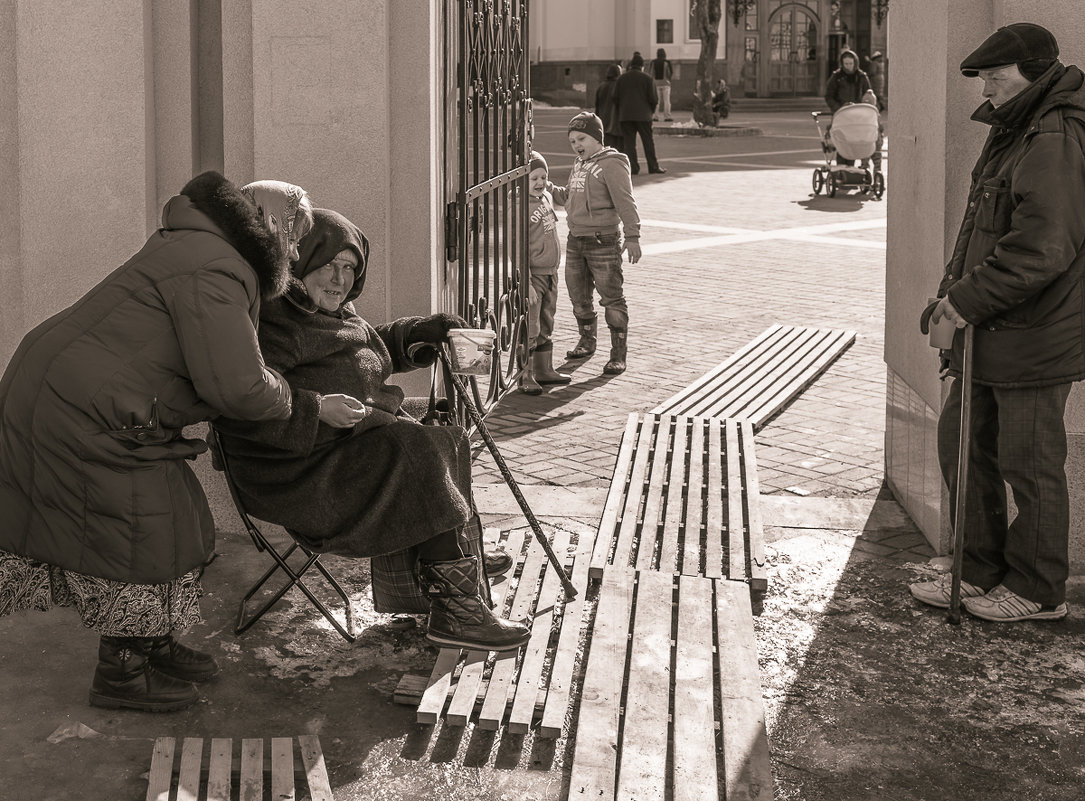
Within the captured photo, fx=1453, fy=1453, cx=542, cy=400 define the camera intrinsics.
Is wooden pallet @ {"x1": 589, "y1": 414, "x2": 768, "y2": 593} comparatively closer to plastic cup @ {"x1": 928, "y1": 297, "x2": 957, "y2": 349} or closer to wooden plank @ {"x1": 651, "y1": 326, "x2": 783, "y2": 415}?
wooden plank @ {"x1": 651, "y1": 326, "x2": 783, "y2": 415}

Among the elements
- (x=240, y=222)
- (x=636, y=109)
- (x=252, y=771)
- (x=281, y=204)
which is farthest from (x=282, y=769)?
(x=636, y=109)

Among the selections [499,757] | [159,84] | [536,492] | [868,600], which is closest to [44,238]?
[159,84]

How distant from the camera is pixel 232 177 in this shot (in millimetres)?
5477

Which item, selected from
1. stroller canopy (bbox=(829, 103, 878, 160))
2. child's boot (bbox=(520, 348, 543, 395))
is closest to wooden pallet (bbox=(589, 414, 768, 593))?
child's boot (bbox=(520, 348, 543, 395))

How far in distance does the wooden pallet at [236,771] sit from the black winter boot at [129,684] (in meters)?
0.27

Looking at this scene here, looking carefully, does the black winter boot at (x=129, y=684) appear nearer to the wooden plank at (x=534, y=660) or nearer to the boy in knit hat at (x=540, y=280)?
the wooden plank at (x=534, y=660)

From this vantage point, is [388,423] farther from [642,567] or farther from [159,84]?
[159,84]

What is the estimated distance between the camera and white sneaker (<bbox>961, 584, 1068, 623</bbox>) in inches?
190

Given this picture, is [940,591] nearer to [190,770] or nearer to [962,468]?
[962,468]

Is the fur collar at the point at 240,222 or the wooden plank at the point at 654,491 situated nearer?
the fur collar at the point at 240,222

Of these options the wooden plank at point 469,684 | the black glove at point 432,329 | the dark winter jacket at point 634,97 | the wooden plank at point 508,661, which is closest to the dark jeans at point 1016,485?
the wooden plank at point 508,661

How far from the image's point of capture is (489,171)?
691cm

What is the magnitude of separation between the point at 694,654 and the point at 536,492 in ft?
6.41

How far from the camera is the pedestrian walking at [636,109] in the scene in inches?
837
